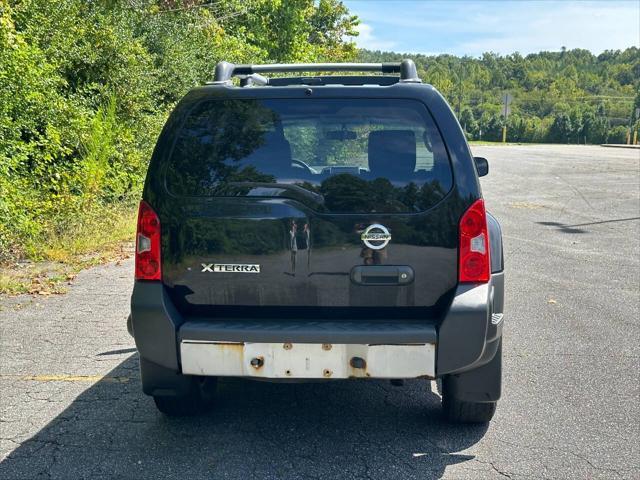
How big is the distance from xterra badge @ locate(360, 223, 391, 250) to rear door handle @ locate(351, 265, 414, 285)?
10 centimetres

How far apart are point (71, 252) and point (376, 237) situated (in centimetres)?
691

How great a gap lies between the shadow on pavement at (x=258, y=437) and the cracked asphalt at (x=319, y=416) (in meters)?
0.01

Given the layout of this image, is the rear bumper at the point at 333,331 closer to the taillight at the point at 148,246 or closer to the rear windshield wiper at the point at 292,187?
the taillight at the point at 148,246

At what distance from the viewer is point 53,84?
9633 millimetres

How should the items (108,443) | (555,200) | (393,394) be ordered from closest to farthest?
(108,443), (393,394), (555,200)

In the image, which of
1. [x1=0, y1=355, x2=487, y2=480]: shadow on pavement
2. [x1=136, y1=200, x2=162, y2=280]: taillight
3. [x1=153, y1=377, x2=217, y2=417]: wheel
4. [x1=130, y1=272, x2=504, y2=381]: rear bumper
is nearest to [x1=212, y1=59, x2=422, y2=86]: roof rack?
[x1=136, y1=200, x2=162, y2=280]: taillight

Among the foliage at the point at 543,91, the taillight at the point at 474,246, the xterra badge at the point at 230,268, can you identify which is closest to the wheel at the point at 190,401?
the xterra badge at the point at 230,268

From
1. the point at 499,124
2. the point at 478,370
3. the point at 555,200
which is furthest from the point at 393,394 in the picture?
the point at 499,124

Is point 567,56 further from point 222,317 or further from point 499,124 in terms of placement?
point 222,317

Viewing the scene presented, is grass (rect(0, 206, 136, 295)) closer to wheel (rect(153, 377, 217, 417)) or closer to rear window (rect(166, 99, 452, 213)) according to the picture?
wheel (rect(153, 377, 217, 417))

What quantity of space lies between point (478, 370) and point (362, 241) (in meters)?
0.98

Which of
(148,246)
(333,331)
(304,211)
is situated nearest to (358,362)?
(333,331)

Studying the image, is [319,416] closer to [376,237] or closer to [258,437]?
[258,437]

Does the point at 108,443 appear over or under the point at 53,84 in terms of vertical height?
under
